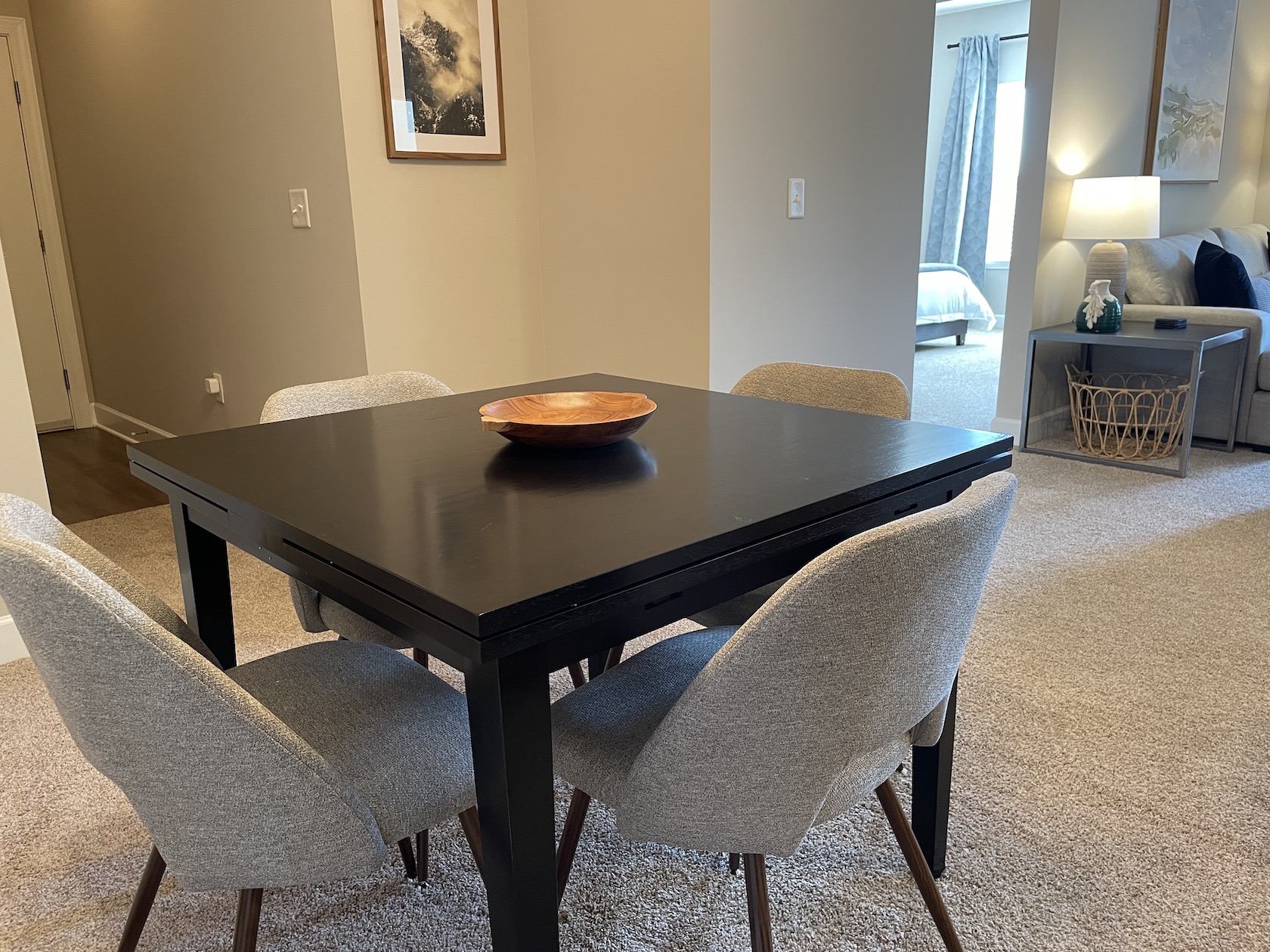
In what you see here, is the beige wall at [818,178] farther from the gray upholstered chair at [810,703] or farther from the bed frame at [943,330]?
the bed frame at [943,330]

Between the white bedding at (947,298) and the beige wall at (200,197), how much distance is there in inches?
193

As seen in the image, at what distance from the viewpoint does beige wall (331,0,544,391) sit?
281 centimetres

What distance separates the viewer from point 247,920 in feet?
3.60

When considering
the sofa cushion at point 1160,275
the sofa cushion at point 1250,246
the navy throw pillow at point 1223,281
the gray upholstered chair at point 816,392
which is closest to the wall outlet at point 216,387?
the gray upholstered chair at point 816,392

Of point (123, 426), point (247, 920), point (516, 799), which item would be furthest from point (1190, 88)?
point (123, 426)

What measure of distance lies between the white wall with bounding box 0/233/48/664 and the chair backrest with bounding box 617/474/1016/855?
206cm

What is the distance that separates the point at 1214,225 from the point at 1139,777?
498cm

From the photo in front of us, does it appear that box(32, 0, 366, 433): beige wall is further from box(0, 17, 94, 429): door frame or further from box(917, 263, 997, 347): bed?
box(917, 263, 997, 347): bed

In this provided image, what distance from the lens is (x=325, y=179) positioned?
291 cm

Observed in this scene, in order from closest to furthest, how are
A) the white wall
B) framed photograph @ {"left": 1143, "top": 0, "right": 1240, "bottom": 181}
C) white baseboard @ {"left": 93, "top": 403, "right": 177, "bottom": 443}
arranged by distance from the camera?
the white wall < framed photograph @ {"left": 1143, "top": 0, "right": 1240, "bottom": 181} < white baseboard @ {"left": 93, "top": 403, "right": 177, "bottom": 443}

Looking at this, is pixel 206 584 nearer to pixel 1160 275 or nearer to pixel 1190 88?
pixel 1160 275

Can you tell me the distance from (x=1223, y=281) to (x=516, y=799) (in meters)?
4.63

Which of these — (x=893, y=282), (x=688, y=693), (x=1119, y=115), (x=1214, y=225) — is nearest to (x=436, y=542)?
(x=688, y=693)

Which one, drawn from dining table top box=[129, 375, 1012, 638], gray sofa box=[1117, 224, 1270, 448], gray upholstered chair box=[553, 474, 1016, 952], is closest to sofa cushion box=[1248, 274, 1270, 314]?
gray sofa box=[1117, 224, 1270, 448]
